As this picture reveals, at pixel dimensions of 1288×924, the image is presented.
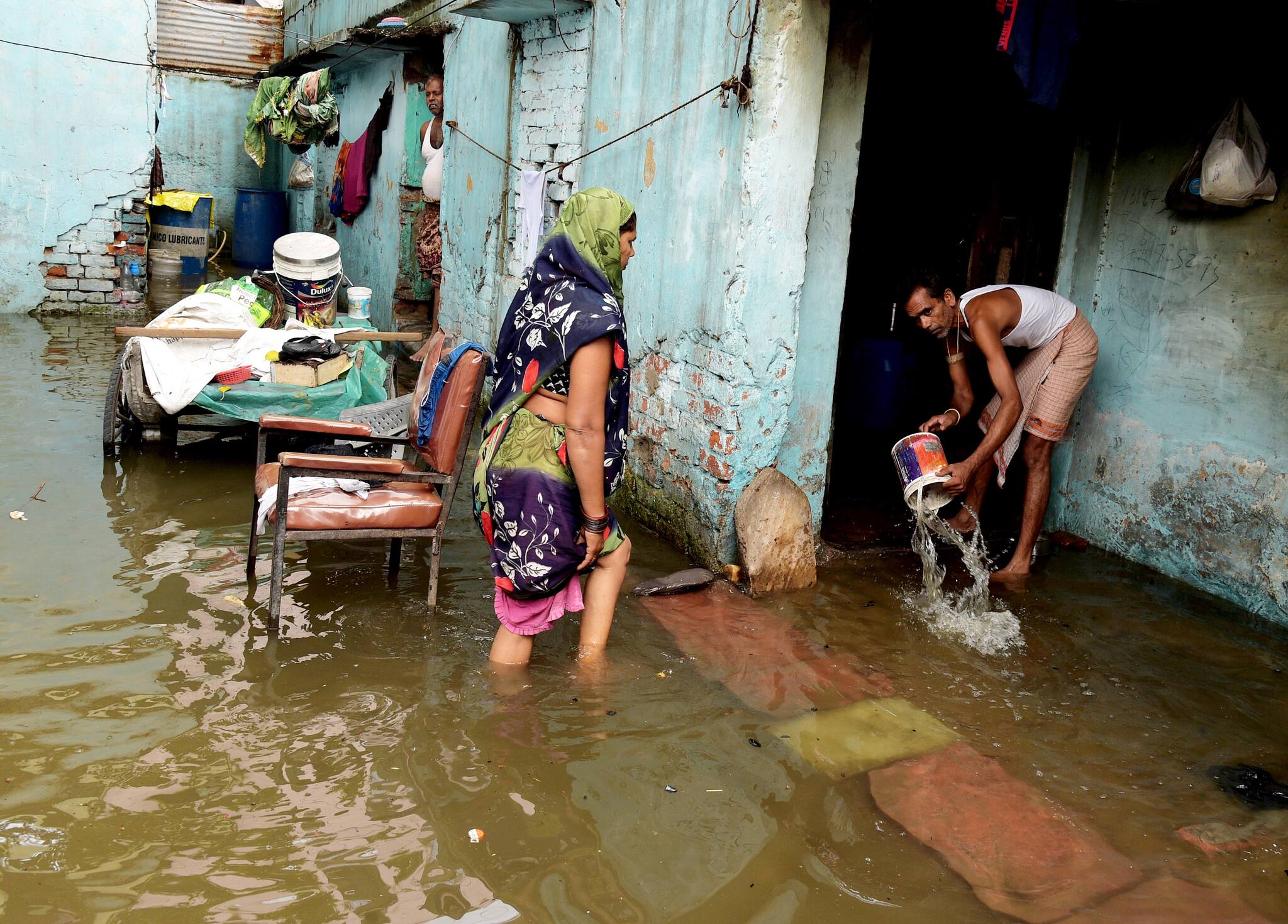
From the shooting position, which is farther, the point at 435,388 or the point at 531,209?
the point at 531,209

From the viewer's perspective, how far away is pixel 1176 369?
5.10m

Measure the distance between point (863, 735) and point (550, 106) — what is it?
491 centimetres

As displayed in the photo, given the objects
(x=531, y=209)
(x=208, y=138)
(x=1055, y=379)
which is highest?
(x=208, y=138)

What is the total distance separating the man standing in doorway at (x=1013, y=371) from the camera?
4.68 metres

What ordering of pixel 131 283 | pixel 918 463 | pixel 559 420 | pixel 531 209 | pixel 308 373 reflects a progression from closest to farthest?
pixel 559 420 < pixel 918 463 < pixel 308 373 < pixel 531 209 < pixel 131 283

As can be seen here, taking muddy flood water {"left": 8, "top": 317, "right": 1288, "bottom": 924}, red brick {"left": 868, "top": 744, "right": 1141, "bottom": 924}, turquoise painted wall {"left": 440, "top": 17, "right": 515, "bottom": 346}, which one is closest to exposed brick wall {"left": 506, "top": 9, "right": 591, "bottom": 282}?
turquoise painted wall {"left": 440, "top": 17, "right": 515, "bottom": 346}

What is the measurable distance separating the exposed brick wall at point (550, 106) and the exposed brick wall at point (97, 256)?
5189 mm

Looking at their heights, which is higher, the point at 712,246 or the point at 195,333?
the point at 712,246

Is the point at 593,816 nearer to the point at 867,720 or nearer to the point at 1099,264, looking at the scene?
the point at 867,720

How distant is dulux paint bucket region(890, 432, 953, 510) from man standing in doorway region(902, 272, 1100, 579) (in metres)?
0.21

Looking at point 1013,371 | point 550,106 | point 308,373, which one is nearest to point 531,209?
point 550,106

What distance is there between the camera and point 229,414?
563 centimetres

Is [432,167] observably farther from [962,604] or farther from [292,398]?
[962,604]

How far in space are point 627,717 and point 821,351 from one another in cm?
222
